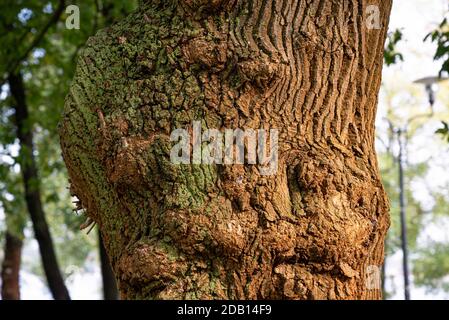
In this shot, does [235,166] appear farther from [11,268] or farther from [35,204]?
[11,268]

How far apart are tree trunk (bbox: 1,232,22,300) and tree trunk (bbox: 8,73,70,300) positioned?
368 cm

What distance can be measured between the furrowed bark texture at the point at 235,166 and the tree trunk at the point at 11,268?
41.3 feet

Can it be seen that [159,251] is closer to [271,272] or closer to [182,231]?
[182,231]

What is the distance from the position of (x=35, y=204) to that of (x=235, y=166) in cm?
962

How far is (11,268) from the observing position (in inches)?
662

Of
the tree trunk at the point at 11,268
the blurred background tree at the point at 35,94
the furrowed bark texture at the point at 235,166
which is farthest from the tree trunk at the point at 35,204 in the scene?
the furrowed bark texture at the point at 235,166

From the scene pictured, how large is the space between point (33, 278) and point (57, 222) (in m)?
9.26

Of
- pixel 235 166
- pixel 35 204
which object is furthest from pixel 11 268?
pixel 235 166

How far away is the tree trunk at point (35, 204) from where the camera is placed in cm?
1190

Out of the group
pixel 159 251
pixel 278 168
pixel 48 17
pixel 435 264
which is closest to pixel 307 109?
pixel 278 168

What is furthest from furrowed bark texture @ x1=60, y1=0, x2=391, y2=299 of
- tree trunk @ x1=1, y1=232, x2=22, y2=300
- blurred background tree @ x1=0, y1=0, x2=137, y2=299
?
tree trunk @ x1=1, y1=232, x2=22, y2=300

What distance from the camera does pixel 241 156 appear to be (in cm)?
345

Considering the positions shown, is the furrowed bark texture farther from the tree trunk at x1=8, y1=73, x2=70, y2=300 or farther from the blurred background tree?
the tree trunk at x1=8, y1=73, x2=70, y2=300

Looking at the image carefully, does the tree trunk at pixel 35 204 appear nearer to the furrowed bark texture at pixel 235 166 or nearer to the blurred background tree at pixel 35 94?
the blurred background tree at pixel 35 94
